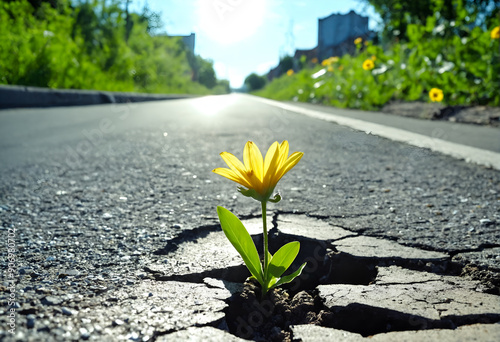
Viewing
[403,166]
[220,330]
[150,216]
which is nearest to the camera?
[220,330]

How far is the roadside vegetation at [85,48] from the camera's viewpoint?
24.8ft

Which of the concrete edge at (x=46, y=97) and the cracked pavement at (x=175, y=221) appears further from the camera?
the concrete edge at (x=46, y=97)

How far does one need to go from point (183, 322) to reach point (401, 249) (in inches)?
30.2

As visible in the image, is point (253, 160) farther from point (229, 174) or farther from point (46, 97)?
point (46, 97)

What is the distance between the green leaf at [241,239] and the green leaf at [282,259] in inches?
1.6

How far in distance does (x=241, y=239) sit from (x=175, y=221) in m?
0.59

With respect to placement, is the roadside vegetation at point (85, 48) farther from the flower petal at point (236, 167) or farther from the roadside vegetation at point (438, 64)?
the flower petal at point (236, 167)

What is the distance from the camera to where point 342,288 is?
1122 millimetres

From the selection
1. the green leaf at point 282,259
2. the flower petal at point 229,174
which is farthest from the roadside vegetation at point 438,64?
the flower petal at point 229,174

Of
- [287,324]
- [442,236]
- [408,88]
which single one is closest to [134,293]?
[287,324]

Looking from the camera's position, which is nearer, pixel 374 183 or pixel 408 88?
pixel 374 183

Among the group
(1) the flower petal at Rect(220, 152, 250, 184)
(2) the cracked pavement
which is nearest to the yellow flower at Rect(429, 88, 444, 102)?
(2) the cracked pavement

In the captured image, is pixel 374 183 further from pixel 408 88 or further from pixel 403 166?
pixel 408 88

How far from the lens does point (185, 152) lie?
303 centimetres
